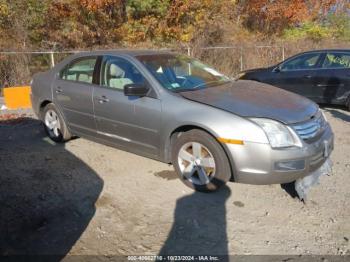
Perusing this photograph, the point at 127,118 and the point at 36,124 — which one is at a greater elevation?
the point at 127,118

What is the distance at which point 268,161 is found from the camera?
3787 millimetres

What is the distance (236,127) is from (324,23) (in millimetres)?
25011

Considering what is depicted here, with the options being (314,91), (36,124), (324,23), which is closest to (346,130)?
(314,91)

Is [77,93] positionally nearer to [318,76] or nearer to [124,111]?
[124,111]

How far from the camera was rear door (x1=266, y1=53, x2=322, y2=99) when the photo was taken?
8.81m

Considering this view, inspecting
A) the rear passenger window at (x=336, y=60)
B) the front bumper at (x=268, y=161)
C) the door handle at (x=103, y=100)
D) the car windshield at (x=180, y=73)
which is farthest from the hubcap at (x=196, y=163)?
the rear passenger window at (x=336, y=60)

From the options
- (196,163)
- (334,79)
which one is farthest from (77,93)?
(334,79)

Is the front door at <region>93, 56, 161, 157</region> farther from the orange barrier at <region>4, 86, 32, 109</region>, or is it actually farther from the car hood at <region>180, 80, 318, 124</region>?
the orange barrier at <region>4, 86, 32, 109</region>

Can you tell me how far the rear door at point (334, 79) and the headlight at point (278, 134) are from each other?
5300 millimetres

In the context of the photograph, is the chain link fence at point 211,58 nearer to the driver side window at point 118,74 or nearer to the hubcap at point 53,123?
the hubcap at point 53,123

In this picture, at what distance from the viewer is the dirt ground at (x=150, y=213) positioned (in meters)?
3.27

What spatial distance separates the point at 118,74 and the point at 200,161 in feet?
5.98

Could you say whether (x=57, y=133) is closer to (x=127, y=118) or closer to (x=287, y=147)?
(x=127, y=118)

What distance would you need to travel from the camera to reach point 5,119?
27.0 feet
